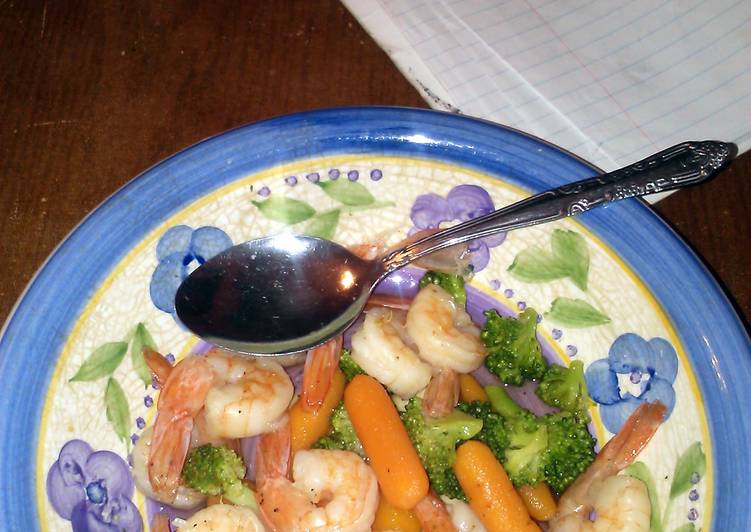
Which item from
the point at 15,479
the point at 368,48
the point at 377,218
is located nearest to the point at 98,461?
the point at 15,479

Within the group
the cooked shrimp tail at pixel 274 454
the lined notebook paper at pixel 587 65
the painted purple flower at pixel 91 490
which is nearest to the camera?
the painted purple flower at pixel 91 490

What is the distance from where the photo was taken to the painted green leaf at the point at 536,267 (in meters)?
1.28

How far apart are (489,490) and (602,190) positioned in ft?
1.82

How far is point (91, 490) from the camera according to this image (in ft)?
3.77

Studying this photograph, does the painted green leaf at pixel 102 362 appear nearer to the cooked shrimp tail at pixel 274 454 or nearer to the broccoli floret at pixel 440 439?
the cooked shrimp tail at pixel 274 454

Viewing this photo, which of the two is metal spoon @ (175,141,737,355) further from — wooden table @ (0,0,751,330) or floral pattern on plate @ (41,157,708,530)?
wooden table @ (0,0,751,330)

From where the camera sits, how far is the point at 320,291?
1.27 meters

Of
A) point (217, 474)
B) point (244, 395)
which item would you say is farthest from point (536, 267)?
point (217, 474)

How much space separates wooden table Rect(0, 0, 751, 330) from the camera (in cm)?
145

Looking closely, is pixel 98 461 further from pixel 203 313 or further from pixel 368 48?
pixel 368 48

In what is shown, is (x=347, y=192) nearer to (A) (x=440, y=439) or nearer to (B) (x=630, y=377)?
(A) (x=440, y=439)

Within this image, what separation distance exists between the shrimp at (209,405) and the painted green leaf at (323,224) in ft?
0.86

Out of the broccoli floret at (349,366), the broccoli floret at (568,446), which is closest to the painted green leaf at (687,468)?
the broccoli floret at (568,446)

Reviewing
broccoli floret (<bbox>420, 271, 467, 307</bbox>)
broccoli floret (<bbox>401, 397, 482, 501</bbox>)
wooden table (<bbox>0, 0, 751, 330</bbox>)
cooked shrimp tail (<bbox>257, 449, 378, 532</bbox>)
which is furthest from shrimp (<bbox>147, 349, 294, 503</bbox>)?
wooden table (<bbox>0, 0, 751, 330</bbox>)
